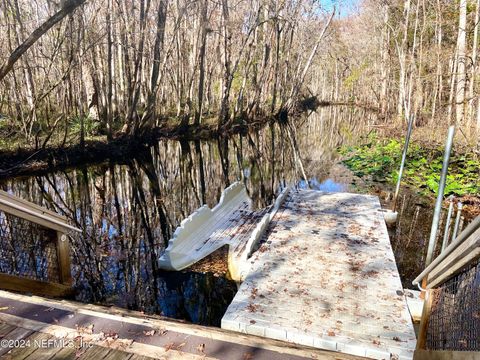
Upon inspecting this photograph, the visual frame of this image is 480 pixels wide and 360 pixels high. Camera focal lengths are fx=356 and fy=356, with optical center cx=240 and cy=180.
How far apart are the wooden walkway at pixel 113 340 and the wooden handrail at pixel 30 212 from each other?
1698 millimetres

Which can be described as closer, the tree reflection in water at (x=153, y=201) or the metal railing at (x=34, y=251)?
the metal railing at (x=34, y=251)

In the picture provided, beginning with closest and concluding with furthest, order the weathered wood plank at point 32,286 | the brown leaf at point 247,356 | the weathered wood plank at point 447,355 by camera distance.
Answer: the weathered wood plank at point 447,355 < the brown leaf at point 247,356 < the weathered wood plank at point 32,286

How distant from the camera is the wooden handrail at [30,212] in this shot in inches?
160

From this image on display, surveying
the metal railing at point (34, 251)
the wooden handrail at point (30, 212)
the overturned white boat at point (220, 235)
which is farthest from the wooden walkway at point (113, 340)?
the overturned white boat at point (220, 235)

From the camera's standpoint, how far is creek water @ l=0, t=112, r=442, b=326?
20.8ft

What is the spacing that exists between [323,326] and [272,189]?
939 centimetres

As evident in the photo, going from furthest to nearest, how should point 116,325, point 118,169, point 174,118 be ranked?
point 174,118 → point 118,169 → point 116,325

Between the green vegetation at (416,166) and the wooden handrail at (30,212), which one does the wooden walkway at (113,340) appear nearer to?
the wooden handrail at (30,212)

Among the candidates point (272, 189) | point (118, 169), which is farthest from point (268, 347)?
point (118, 169)

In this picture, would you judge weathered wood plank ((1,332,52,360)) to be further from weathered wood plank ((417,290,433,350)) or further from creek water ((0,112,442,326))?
creek water ((0,112,442,326))

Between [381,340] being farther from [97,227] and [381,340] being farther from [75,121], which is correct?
[75,121]

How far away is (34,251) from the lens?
5.07 metres

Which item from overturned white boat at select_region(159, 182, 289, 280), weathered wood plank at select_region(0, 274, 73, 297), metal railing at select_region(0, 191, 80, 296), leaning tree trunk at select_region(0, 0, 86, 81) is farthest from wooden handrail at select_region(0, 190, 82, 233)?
leaning tree trunk at select_region(0, 0, 86, 81)

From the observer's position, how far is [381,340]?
4.05 meters
